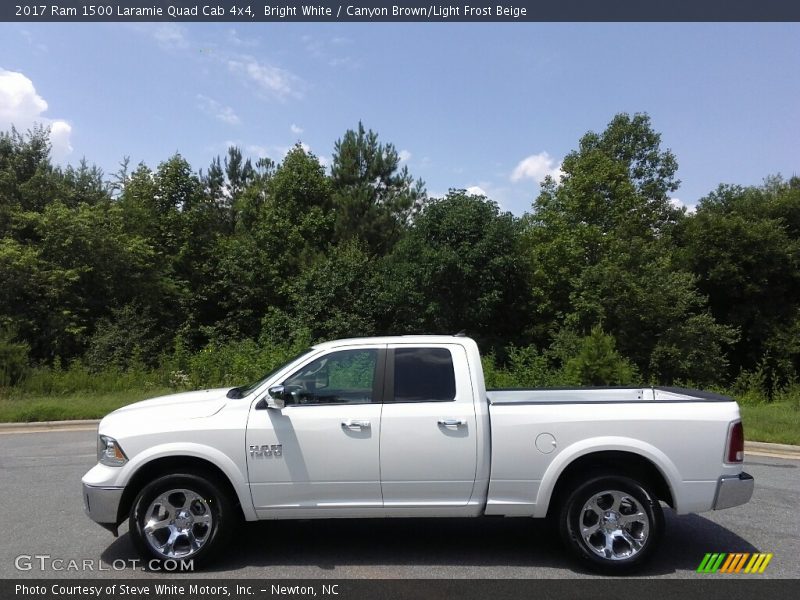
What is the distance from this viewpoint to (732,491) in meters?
4.88

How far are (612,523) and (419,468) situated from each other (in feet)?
5.10

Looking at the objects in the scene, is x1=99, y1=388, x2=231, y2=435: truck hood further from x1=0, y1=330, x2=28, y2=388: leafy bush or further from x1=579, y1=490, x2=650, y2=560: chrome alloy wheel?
x1=0, y1=330, x2=28, y2=388: leafy bush

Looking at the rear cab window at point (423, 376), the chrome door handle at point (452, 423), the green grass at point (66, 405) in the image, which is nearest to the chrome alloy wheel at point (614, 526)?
the chrome door handle at point (452, 423)

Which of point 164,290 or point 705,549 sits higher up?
point 164,290

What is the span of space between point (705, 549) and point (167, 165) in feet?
105

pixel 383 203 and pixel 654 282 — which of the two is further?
pixel 383 203

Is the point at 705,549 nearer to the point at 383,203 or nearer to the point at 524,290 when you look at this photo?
the point at 524,290

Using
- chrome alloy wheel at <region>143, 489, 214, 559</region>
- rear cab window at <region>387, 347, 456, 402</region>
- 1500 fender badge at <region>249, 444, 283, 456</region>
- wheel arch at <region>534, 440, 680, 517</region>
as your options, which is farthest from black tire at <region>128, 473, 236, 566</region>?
wheel arch at <region>534, 440, 680, 517</region>

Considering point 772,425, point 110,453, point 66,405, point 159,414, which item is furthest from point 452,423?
point 66,405

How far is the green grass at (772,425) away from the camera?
418 inches

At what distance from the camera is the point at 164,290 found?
92.2 ft

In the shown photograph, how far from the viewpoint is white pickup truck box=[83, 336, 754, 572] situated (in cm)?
490

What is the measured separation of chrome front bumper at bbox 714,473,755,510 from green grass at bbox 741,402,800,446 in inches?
258
